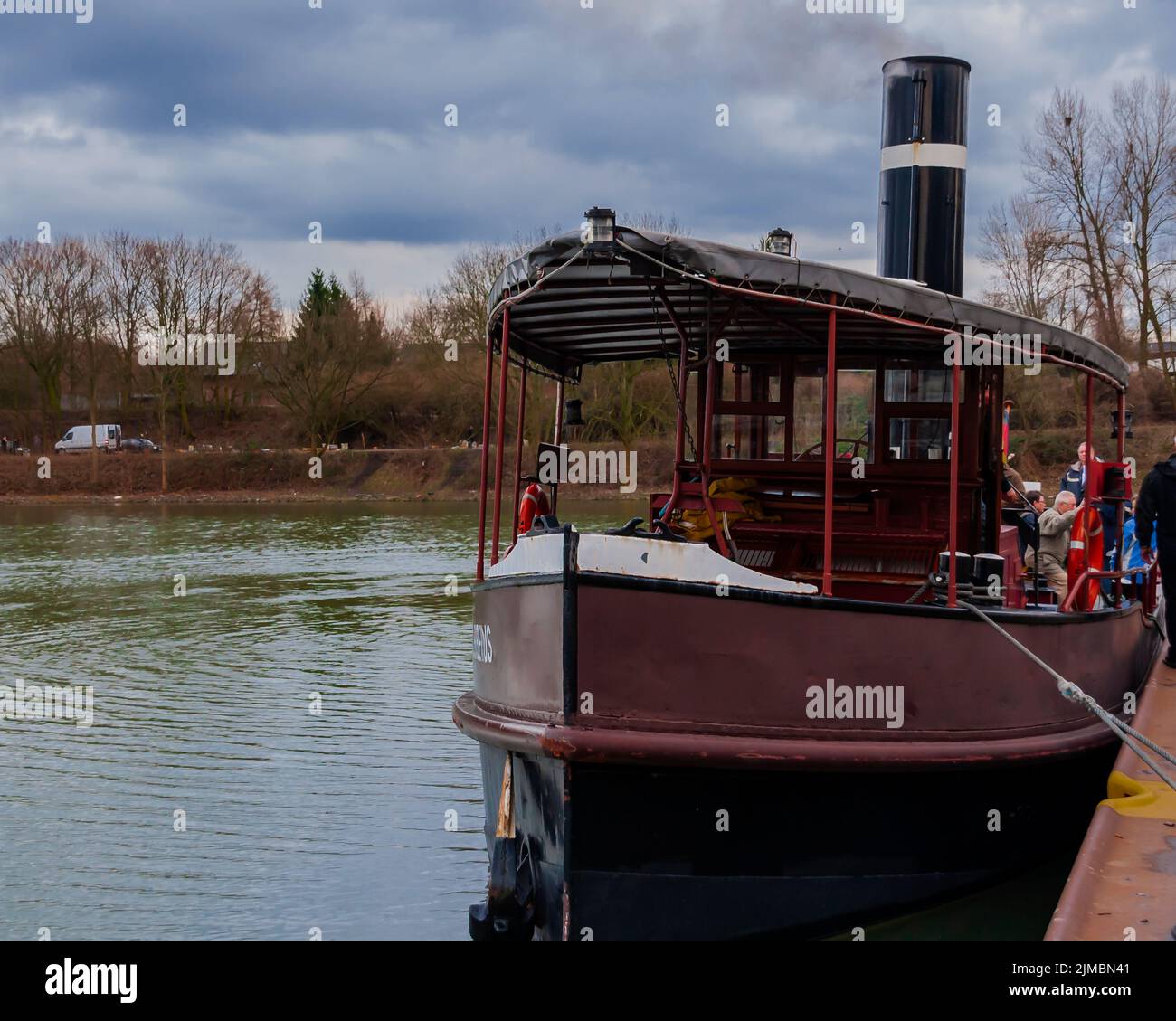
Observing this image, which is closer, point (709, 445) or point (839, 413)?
point (709, 445)

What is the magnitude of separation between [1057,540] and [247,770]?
694cm

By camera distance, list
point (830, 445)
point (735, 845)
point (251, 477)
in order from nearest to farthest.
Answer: point (735, 845) < point (830, 445) < point (251, 477)

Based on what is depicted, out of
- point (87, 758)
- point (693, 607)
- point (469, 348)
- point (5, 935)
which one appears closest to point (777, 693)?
point (693, 607)

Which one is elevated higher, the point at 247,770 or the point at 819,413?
the point at 819,413

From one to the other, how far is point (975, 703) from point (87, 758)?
8.18 meters

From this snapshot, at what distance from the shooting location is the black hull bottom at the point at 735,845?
6590 mm

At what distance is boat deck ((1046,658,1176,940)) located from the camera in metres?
5.36

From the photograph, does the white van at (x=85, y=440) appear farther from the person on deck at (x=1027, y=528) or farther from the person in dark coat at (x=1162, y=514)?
the person in dark coat at (x=1162, y=514)

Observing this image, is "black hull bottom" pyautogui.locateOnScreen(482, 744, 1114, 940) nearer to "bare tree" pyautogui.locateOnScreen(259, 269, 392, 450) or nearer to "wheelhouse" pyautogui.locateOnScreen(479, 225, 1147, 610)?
"wheelhouse" pyautogui.locateOnScreen(479, 225, 1147, 610)

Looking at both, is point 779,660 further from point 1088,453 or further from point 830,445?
point 1088,453

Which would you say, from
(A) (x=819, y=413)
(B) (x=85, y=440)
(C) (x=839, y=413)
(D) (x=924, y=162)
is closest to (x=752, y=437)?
(A) (x=819, y=413)

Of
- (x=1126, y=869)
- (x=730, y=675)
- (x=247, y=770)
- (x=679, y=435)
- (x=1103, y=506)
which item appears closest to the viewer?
(x=1126, y=869)

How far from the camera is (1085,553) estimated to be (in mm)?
9008
